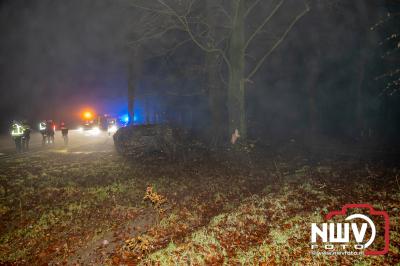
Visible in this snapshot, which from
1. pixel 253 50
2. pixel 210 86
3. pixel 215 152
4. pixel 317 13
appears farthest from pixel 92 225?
pixel 317 13

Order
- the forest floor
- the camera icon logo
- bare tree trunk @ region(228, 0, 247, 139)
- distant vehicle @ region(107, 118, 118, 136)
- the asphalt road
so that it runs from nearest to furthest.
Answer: the camera icon logo
the forest floor
bare tree trunk @ region(228, 0, 247, 139)
the asphalt road
distant vehicle @ region(107, 118, 118, 136)

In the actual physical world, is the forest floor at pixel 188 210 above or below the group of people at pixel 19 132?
below

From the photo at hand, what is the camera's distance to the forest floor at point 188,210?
469 centimetres

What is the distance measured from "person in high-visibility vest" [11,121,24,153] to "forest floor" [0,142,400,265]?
194 inches

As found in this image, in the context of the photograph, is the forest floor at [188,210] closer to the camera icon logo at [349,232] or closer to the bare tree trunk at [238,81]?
the camera icon logo at [349,232]

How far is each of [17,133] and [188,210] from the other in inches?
494

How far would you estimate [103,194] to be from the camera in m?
7.59

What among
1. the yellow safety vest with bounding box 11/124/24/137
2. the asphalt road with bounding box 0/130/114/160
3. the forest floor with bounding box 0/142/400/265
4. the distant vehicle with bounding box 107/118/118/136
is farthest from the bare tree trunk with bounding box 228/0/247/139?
the distant vehicle with bounding box 107/118/118/136

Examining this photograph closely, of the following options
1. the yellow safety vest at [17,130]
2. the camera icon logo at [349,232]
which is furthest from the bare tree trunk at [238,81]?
the yellow safety vest at [17,130]

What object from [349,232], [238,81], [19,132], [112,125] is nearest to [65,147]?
[19,132]

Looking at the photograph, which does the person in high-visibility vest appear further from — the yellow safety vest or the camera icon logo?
the camera icon logo

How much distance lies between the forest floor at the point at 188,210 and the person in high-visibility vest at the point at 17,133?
4917 mm

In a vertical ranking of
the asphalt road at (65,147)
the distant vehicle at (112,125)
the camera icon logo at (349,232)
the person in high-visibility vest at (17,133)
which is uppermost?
the distant vehicle at (112,125)

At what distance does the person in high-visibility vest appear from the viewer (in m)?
14.4
